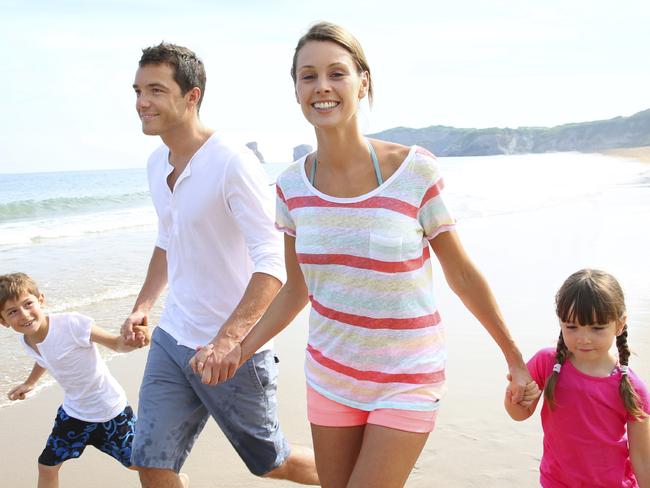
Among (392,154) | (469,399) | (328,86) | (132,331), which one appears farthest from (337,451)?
(469,399)

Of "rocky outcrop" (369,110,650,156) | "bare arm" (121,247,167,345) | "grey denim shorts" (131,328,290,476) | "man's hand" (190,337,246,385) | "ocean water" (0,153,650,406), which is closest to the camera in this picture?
"man's hand" (190,337,246,385)

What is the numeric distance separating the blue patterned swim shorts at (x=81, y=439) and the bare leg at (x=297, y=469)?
102cm

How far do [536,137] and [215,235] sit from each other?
155 meters

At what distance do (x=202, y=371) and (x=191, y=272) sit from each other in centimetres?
68

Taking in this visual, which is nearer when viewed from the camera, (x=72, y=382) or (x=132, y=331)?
(x=132, y=331)

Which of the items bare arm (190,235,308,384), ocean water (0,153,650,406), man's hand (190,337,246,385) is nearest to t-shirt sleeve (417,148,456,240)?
bare arm (190,235,308,384)

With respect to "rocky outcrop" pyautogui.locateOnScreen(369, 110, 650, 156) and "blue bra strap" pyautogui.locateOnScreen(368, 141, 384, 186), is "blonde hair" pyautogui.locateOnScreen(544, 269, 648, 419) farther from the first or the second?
"rocky outcrop" pyautogui.locateOnScreen(369, 110, 650, 156)

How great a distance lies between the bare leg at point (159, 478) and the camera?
3240 mm

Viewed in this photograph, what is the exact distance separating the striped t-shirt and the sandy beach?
202 cm

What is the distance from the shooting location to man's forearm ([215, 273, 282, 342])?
2.91m

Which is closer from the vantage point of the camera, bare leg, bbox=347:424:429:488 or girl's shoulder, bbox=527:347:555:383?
bare leg, bbox=347:424:429:488

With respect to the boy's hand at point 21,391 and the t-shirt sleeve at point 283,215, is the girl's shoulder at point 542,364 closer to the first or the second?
the t-shirt sleeve at point 283,215

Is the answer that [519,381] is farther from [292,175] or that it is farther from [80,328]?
[80,328]

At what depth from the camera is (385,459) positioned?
244 centimetres
